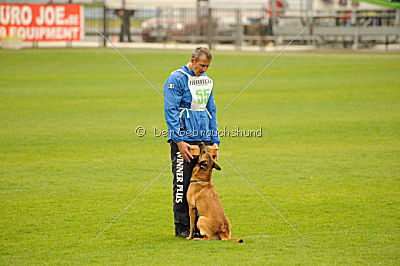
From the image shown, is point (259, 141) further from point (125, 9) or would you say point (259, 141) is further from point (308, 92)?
point (125, 9)

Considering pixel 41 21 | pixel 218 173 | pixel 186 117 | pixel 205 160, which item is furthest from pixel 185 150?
pixel 41 21

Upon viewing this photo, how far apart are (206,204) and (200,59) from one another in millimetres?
1394

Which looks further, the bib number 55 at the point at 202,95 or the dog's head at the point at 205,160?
the bib number 55 at the point at 202,95

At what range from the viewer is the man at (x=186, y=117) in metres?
7.02

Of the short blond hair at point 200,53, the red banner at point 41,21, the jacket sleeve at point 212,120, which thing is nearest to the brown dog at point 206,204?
the jacket sleeve at point 212,120

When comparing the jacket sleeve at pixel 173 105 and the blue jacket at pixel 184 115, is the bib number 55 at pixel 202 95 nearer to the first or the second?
the blue jacket at pixel 184 115

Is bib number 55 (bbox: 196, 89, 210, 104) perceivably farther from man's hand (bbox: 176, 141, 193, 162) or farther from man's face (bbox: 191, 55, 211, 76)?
man's hand (bbox: 176, 141, 193, 162)

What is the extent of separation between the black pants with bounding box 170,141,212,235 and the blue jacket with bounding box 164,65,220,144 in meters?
0.13

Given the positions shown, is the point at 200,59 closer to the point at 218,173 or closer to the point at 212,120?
the point at 212,120

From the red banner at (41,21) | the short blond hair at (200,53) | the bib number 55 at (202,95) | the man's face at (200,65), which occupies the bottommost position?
the bib number 55 at (202,95)

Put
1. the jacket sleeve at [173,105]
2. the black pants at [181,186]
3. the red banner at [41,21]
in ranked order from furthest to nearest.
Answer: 1. the red banner at [41,21]
2. the black pants at [181,186]
3. the jacket sleeve at [173,105]

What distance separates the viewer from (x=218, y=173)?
36.0 feet

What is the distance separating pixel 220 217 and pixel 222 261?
28.1 inches

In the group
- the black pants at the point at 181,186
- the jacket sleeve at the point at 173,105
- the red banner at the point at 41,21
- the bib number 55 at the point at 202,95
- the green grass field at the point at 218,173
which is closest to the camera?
the green grass field at the point at 218,173
